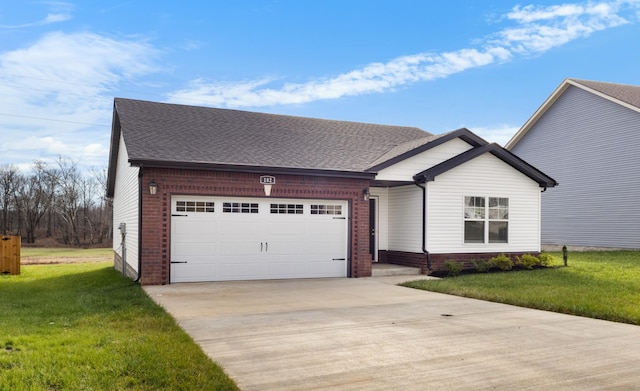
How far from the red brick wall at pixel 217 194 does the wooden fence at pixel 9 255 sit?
8414 millimetres

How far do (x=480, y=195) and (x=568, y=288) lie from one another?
198 inches

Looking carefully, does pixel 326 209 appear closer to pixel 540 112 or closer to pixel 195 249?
pixel 195 249

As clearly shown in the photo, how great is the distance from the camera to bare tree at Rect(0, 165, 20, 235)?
49.2 m

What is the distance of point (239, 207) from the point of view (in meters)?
13.8

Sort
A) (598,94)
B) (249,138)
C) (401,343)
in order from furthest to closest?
(598,94)
(249,138)
(401,343)

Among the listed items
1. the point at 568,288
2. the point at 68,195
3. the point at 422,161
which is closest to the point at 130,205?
the point at 422,161

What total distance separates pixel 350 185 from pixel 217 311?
6689 millimetres

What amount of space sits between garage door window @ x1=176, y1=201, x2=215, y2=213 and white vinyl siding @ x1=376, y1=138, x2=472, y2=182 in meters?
4.91

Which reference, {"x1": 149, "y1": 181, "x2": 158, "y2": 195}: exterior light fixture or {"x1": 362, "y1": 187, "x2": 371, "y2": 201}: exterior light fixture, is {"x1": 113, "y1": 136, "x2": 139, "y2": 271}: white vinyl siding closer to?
{"x1": 149, "y1": 181, "x2": 158, "y2": 195}: exterior light fixture

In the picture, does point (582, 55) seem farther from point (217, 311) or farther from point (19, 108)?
point (19, 108)

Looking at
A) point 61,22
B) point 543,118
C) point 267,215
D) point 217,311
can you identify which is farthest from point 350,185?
point 543,118

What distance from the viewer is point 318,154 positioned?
15727 millimetres

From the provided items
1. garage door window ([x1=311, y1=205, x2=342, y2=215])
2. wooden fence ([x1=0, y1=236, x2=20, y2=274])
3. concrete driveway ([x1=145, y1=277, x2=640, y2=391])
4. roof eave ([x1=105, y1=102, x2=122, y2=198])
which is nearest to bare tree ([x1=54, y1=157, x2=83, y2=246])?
roof eave ([x1=105, y1=102, x2=122, y2=198])

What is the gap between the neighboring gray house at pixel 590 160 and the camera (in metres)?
23.0
